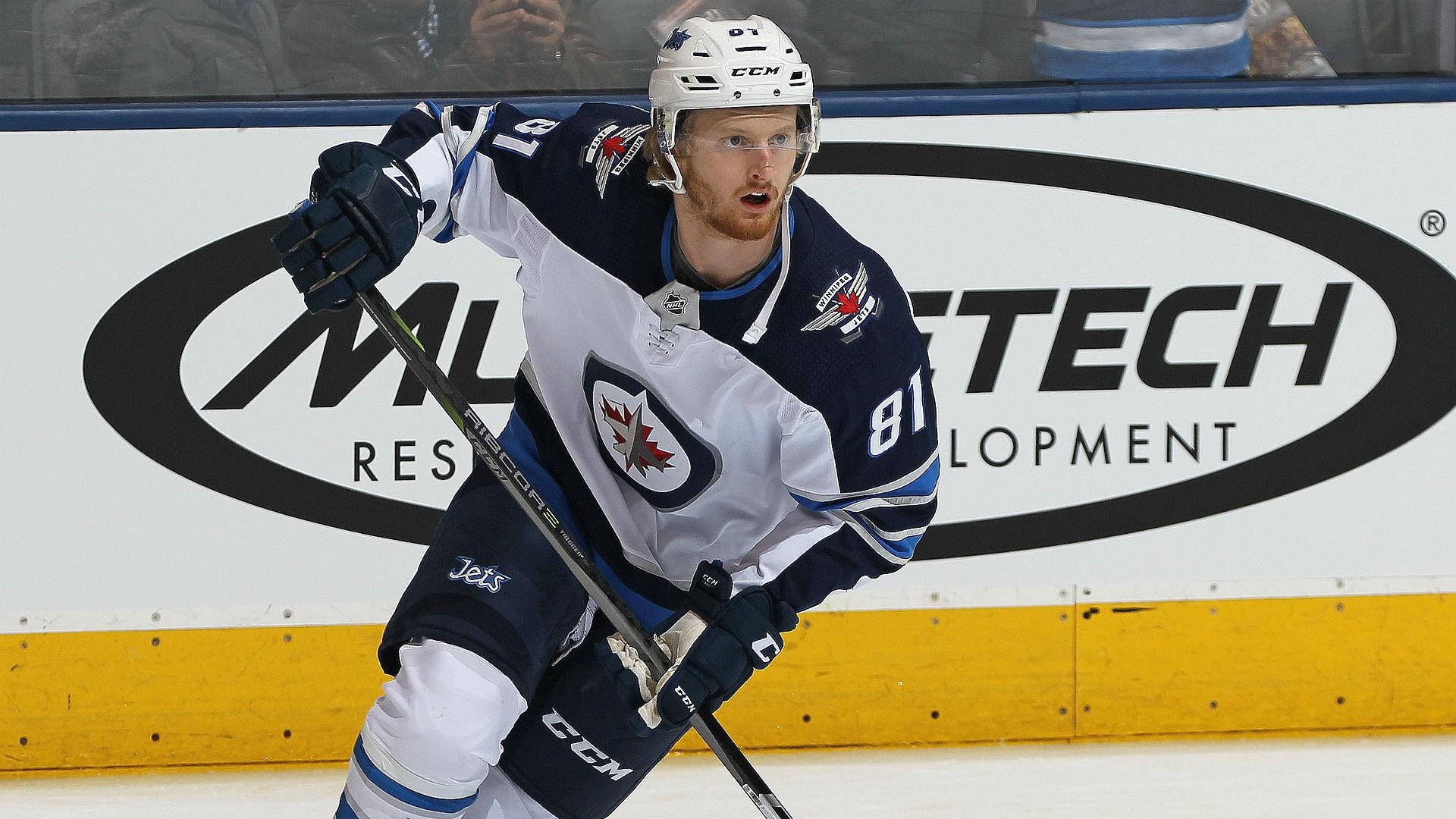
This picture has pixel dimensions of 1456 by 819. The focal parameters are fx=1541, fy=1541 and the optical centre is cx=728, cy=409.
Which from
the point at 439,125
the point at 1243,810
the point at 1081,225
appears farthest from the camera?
the point at 1081,225

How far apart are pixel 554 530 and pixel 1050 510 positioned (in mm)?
1373

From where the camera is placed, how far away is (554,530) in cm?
235

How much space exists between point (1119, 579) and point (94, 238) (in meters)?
2.28

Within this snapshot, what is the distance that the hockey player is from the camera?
7.12 ft

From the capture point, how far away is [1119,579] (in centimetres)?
336

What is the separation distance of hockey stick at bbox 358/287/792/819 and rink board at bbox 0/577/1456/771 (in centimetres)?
86

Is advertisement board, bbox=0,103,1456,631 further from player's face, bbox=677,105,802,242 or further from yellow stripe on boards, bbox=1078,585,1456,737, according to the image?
player's face, bbox=677,105,802,242

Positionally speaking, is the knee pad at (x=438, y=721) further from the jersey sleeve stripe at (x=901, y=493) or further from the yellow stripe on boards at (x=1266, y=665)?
the yellow stripe on boards at (x=1266, y=665)

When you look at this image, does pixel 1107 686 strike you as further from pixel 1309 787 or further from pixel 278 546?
pixel 278 546

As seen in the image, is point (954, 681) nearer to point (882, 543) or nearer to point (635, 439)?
point (882, 543)

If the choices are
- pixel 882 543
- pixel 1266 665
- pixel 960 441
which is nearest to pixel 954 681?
pixel 960 441

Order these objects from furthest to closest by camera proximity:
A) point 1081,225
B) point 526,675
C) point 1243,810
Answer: point 1081,225 → point 1243,810 → point 526,675

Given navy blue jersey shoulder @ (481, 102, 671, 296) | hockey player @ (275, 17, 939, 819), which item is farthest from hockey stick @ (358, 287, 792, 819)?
navy blue jersey shoulder @ (481, 102, 671, 296)

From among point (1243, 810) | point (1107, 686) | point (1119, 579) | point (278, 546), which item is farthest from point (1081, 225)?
point (278, 546)
